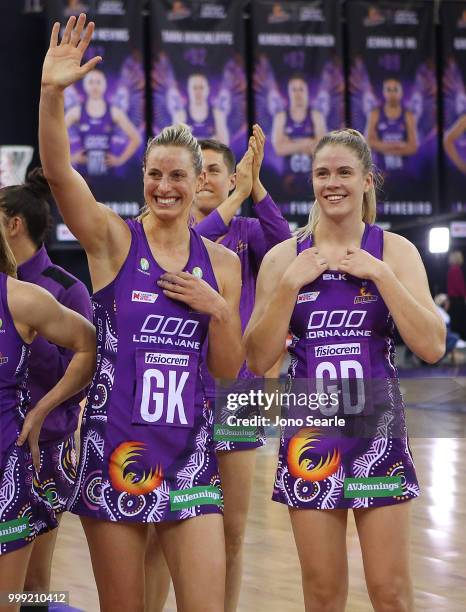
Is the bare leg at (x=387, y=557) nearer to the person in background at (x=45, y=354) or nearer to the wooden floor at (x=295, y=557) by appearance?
the person in background at (x=45, y=354)

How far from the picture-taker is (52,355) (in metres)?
3.33

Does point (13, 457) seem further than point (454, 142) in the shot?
No

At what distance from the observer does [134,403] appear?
2.77m

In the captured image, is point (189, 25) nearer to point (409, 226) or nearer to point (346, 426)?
point (409, 226)

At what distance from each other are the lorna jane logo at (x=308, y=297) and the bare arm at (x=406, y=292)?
0.37ft

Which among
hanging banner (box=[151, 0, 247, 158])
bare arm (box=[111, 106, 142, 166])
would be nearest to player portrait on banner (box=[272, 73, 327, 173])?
hanging banner (box=[151, 0, 247, 158])

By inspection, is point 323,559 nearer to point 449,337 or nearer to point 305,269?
point 305,269

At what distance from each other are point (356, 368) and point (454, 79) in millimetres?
11864

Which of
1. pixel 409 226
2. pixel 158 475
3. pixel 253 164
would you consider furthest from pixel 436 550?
pixel 409 226

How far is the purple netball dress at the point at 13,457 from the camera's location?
2.60 metres

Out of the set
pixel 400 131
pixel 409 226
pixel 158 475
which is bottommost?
pixel 158 475

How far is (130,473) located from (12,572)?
40 centimetres

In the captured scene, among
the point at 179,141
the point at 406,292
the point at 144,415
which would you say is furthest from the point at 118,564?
the point at 179,141

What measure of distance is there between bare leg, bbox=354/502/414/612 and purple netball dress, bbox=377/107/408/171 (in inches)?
444
